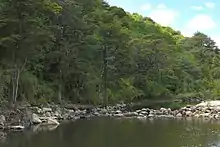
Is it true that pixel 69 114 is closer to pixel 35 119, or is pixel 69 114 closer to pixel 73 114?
pixel 73 114

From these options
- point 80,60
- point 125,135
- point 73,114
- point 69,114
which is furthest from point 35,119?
point 80,60

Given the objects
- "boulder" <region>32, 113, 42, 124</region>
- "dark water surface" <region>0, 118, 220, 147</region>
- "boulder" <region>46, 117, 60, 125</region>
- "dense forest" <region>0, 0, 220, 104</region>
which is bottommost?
"dark water surface" <region>0, 118, 220, 147</region>

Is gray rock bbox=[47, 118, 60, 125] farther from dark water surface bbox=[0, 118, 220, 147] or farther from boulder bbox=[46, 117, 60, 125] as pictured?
dark water surface bbox=[0, 118, 220, 147]

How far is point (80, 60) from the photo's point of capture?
40.7 metres

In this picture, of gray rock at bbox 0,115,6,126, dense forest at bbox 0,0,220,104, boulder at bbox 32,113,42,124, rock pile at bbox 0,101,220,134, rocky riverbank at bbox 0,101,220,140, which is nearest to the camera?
gray rock at bbox 0,115,6,126

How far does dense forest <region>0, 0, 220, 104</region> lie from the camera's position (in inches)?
1174

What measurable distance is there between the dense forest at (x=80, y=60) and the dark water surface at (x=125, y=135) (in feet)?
20.0

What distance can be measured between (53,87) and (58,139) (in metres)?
17.1

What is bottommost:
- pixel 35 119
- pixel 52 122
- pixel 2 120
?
pixel 52 122

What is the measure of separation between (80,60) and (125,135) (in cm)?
1685

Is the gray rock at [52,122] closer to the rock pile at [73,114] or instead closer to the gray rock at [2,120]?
the rock pile at [73,114]

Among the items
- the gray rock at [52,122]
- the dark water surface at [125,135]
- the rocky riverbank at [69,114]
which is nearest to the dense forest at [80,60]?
the rocky riverbank at [69,114]

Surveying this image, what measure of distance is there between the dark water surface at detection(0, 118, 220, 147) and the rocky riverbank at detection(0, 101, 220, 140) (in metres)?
1.87

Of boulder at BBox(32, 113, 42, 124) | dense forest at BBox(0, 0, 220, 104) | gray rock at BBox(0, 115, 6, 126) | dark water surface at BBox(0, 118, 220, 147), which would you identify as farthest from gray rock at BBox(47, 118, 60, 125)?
gray rock at BBox(0, 115, 6, 126)
